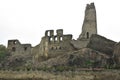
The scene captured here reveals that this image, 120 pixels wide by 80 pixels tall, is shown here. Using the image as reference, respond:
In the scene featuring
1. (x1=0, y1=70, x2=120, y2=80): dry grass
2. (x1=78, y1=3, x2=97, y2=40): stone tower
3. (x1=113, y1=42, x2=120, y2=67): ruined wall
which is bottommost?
(x1=0, y1=70, x2=120, y2=80): dry grass

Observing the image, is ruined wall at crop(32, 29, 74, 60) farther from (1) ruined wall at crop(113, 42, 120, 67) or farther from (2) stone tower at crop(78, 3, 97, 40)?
(1) ruined wall at crop(113, 42, 120, 67)

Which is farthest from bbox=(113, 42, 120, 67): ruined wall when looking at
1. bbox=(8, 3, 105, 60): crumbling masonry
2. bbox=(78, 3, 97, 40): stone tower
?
bbox=(78, 3, 97, 40): stone tower

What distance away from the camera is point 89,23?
242ft

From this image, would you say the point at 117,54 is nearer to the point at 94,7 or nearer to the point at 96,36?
the point at 96,36

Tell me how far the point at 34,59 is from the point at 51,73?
802 inches

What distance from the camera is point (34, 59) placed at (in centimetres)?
7325

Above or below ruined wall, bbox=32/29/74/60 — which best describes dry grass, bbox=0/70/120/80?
below

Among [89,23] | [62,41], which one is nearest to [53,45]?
[62,41]

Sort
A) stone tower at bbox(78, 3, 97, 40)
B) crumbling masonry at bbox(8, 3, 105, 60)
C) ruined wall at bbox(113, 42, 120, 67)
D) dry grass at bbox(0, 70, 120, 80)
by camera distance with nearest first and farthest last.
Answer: dry grass at bbox(0, 70, 120, 80), ruined wall at bbox(113, 42, 120, 67), crumbling masonry at bbox(8, 3, 105, 60), stone tower at bbox(78, 3, 97, 40)

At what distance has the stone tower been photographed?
7325cm

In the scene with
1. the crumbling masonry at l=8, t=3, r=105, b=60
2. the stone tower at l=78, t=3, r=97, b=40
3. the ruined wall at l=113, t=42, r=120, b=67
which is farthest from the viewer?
the stone tower at l=78, t=3, r=97, b=40

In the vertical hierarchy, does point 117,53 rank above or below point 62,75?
above

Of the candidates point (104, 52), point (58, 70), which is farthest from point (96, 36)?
point (58, 70)

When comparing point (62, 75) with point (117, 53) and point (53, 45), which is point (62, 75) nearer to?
point (117, 53)
